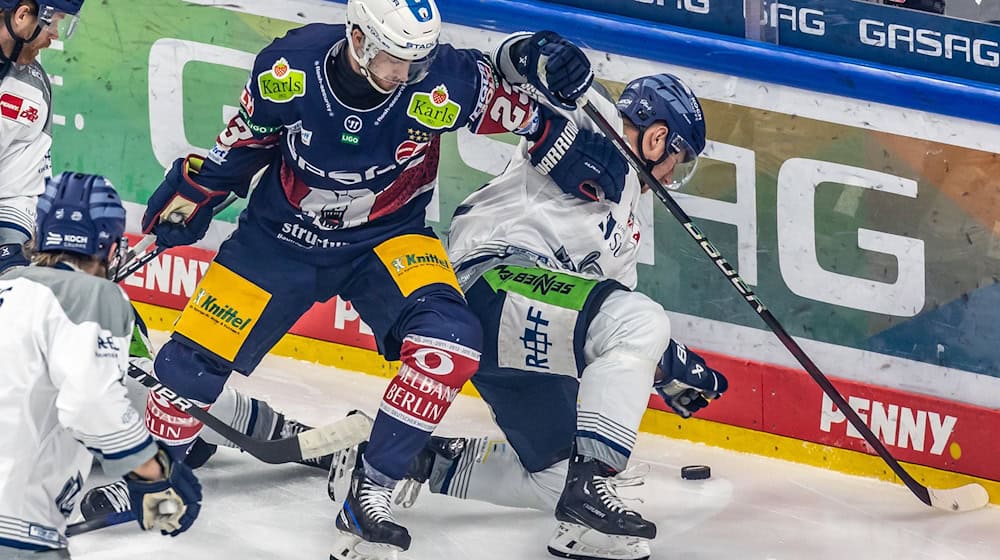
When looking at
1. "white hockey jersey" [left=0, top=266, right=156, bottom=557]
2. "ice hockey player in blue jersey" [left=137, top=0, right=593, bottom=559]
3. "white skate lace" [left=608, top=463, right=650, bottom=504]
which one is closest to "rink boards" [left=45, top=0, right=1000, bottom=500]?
"white skate lace" [left=608, top=463, right=650, bottom=504]

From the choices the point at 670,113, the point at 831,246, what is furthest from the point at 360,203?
the point at 831,246

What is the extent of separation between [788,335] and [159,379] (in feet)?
5.72

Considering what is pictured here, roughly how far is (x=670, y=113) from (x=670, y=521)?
3.55ft

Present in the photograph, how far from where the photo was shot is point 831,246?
5.01m

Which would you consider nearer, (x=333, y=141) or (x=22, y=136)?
(x=333, y=141)

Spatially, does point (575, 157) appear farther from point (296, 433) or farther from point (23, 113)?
point (23, 113)

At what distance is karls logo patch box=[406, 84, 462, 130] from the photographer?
4.21 meters

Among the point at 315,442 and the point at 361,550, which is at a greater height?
the point at 315,442

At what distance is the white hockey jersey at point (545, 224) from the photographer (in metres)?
4.58

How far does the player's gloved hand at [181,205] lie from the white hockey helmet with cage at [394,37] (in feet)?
1.96

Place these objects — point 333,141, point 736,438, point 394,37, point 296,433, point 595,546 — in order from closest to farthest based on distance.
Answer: point 394,37, point 333,141, point 595,546, point 296,433, point 736,438

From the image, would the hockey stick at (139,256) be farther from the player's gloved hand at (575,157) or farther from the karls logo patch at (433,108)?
the player's gloved hand at (575,157)

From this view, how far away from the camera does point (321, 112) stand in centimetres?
417

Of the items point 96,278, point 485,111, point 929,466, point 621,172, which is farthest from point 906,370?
point 96,278
